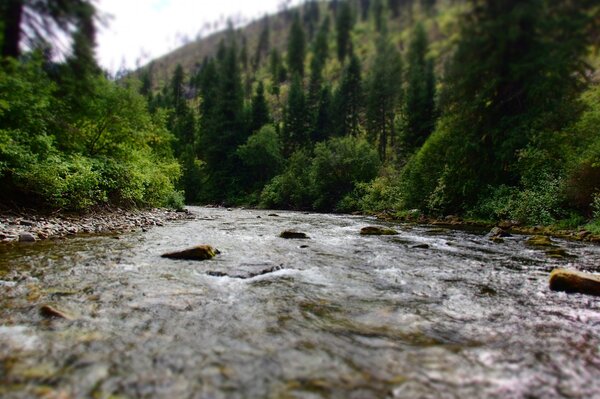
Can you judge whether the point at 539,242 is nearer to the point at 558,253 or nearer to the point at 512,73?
the point at 558,253

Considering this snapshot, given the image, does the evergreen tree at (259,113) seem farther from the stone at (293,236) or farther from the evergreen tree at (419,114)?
the stone at (293,236)

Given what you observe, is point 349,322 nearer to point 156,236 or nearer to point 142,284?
point 142,284

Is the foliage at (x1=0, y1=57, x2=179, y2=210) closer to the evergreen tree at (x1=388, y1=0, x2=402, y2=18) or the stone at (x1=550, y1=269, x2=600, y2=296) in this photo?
the evergreen tree at (x1=388, y1=0, x2=402, y2=18)

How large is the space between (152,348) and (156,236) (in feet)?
31.7

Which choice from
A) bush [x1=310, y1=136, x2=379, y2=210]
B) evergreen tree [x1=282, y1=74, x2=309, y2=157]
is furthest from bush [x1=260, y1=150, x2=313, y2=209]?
evergreen tree [x1=282, y1=74, x2=309, y2=157]

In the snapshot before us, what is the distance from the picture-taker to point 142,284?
6.66 meters

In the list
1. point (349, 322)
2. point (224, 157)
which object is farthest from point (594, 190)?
point (224, 157)

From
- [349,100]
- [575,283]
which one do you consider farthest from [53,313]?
[349,100]

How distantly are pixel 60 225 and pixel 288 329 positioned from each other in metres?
10.8

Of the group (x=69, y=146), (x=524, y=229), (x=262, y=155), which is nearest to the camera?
(x=69, y=146)

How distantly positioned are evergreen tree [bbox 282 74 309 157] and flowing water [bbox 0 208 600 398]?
47779 millimetres

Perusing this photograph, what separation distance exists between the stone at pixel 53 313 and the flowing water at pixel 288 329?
9cm

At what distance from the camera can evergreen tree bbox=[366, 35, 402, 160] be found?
52.2 meters

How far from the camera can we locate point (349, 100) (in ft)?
187
